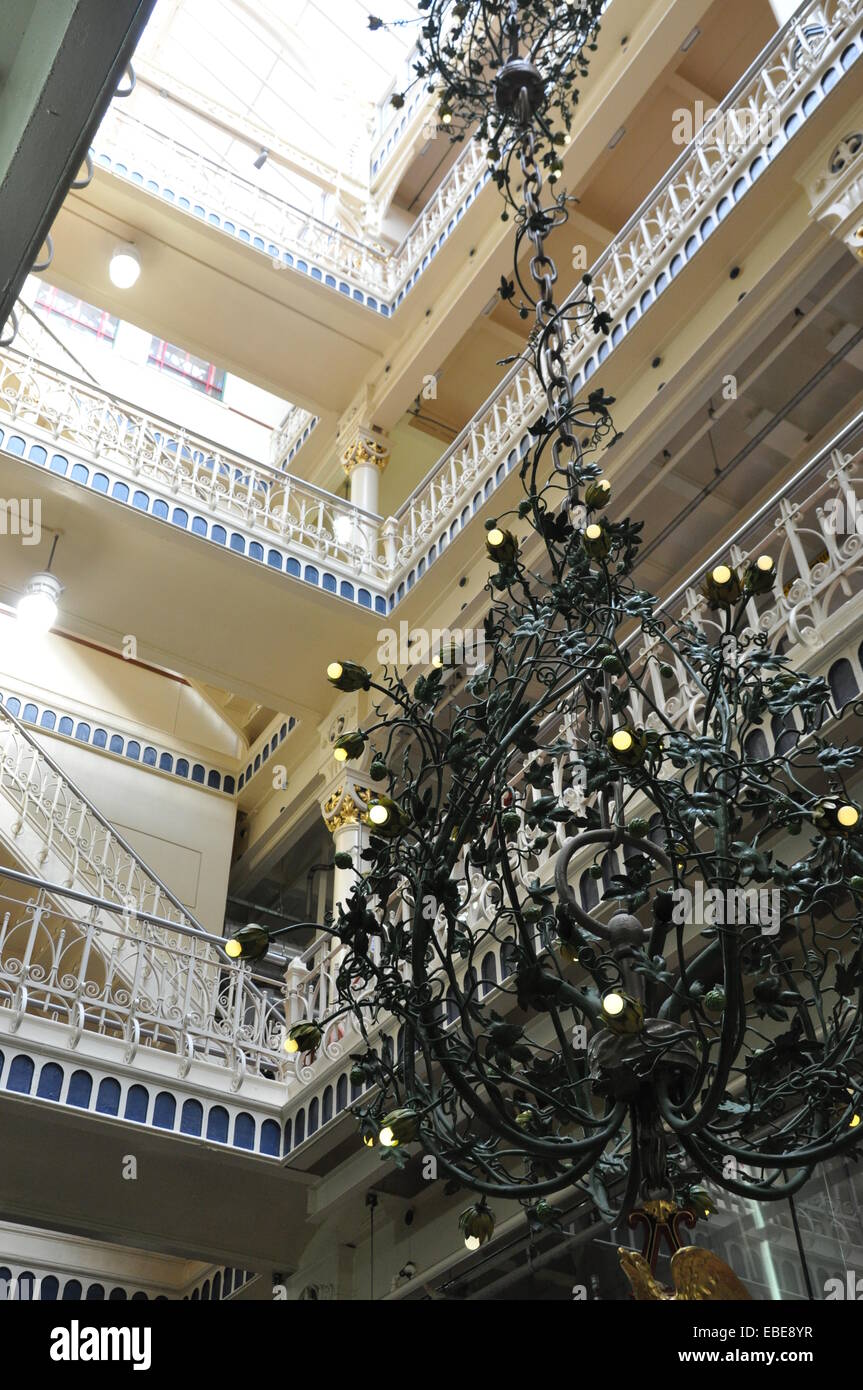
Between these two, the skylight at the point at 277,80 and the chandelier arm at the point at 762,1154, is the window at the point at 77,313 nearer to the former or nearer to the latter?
the skylight at the point at 277,80

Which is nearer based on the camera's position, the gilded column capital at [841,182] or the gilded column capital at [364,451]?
the gilded column capital at [841,182]

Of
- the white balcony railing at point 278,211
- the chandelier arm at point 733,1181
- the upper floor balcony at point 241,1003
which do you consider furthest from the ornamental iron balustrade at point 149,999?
the white balcony railing at point 278,211

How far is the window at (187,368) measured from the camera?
14797 mm

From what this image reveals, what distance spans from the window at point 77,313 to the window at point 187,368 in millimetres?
559

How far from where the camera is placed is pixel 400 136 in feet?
43.4

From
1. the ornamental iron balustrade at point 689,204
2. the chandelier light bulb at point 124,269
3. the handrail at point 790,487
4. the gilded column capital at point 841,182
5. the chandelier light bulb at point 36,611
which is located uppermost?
the chandelier light bulb at point 124,269

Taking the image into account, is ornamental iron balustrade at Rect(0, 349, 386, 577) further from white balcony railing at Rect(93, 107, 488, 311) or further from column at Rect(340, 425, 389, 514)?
white balcony railing at Rect(93, 107, 488, 311)

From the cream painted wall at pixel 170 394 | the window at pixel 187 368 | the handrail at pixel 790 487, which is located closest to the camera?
the handrail at pixel 790 487

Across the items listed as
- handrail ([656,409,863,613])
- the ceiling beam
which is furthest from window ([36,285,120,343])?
the ceiling beam

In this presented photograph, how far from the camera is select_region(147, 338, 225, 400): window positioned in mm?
14797

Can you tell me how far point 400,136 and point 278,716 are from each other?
6758 millimetres

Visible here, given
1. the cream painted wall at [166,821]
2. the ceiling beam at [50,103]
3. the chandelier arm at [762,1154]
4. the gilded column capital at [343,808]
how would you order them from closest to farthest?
the ceiling beam at [50,103] → the chandelier arm at [762,1154] → the gilded column capital at [343,808] → the cream painted wall at [166,821]

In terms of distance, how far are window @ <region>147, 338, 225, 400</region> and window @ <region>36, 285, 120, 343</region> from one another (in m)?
0.56
